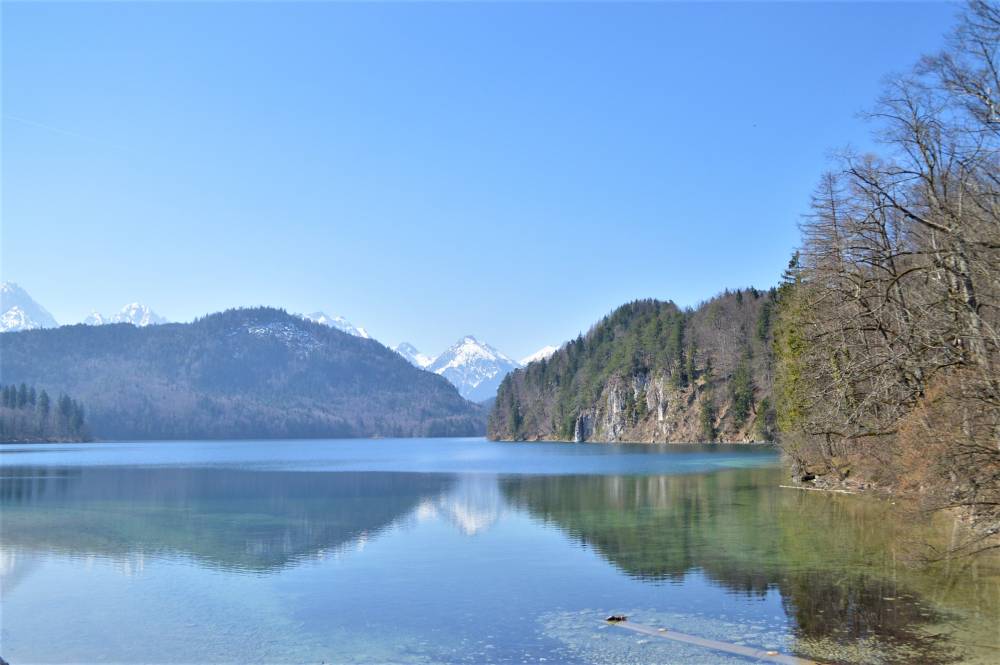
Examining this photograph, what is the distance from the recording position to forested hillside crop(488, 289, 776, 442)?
405 feet

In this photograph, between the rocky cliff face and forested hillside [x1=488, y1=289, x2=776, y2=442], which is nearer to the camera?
forested hillside [x1=488, y1=289, x2=776, y2=442]

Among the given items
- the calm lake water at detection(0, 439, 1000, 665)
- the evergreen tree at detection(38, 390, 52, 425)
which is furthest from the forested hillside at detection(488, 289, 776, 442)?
the evergreen tree at detection(38, 390, 52, 425)

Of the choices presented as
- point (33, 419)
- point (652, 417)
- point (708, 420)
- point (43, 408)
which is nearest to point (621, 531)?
point (708, 420)

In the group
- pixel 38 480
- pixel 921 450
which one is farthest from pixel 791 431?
pixel 38 480

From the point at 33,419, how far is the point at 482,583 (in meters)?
200

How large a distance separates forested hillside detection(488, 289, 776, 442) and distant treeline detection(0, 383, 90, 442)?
112 metres

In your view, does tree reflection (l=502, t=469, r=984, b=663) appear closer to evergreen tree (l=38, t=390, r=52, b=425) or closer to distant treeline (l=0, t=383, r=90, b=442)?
distant treeline (l=0, t=383, r=90, b=442)

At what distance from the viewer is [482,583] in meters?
21.9

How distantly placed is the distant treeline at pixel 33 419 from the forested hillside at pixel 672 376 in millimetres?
111909

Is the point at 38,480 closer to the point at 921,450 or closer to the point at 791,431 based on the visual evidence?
the point at 791,431

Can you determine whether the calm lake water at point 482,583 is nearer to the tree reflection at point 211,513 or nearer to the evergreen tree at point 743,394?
the tree reflection at point 211,513

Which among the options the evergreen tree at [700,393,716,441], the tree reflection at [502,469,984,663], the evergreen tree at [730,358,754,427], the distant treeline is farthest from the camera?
the distant treeline

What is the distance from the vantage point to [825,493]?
43031 mm

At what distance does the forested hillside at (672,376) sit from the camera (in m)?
123
